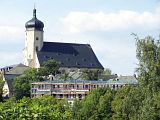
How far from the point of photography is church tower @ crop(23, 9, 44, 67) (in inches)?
6634

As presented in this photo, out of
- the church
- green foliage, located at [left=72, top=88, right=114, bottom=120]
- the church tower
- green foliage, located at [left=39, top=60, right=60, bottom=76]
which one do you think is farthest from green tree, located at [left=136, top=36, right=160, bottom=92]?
the church tower

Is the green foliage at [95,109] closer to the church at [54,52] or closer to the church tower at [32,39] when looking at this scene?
the church at [54,52]

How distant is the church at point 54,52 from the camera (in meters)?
167

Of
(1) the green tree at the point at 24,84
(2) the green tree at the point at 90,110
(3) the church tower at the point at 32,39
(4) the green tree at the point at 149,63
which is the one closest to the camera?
(4) the green tree at the point at 149,63

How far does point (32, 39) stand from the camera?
172 meters

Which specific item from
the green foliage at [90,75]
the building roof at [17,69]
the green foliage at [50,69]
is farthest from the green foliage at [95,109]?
the building roof at [17,69]

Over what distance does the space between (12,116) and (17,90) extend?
310 ft

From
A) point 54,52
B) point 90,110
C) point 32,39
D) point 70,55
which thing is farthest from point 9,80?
point 90,110

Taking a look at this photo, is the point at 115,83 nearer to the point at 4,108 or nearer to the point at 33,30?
the point at 33,30

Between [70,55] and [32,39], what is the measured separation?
35.9ft

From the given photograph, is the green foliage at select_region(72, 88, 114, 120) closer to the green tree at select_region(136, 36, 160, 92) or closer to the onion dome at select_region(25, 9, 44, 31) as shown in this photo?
the green tree at select_region(136, 36, 160, 92)

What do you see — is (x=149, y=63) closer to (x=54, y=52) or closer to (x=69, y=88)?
(x=69, y=88)

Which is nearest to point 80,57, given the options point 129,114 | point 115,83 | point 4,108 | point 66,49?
point 66,49

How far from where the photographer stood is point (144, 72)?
151 ft
